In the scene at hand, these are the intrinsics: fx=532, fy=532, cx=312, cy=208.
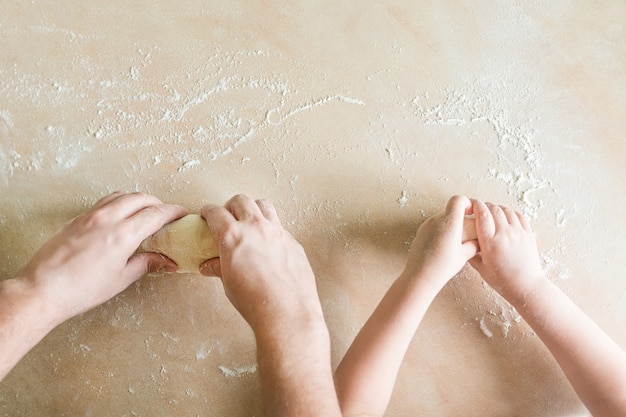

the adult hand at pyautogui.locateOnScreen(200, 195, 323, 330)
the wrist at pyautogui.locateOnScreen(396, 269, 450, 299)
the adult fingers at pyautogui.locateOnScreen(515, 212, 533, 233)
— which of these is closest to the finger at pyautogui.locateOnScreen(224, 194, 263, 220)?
the adult hand at pyautogui.locateOnScreen(200, 195, 323, 330)

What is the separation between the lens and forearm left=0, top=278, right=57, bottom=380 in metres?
0.91

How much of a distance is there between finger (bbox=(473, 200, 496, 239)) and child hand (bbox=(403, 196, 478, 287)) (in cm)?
3

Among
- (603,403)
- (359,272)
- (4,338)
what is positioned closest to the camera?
(4,338)

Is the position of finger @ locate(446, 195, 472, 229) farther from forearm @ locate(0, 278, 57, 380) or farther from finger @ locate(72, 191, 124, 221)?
forearm @ locate(0, 278, 57, 380)

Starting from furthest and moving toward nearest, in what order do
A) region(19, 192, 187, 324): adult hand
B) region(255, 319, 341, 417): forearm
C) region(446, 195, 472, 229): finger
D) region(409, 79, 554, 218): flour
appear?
region(409, 79, 554, 218): flour, region(446, 195, 472, 229): finger, region(19, 192, 187, 324): adult hand, region(255, 319, 341, 417): forearm

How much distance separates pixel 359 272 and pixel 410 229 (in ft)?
0.48

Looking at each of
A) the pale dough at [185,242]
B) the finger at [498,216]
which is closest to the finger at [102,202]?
the pale dough at [185,242]

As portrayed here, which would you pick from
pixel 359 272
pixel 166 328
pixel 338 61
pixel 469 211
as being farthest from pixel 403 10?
pixel 166 328

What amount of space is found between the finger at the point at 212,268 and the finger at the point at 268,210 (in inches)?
5.0

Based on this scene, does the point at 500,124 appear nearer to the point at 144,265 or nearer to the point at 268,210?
the point at 268,210

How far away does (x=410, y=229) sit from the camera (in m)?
1.16

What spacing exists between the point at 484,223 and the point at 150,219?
0.66m

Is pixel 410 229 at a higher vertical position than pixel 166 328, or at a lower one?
higher

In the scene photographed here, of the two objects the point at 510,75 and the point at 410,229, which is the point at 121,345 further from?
the point at 510,75
